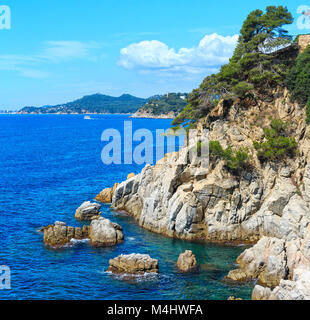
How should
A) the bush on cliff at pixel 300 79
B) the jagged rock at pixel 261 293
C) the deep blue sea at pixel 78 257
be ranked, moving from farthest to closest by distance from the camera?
the bush on cliff at pixel 300 79
the deep blue sea at pixel 78 257
the jagged rock at pixel 261 293

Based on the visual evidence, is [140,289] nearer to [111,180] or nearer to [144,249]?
[144,249]

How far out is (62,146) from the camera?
137 metres

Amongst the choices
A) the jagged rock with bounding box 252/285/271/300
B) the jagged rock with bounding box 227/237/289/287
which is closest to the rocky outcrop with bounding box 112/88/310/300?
the jagged rock with bounding box 227/237/289/287

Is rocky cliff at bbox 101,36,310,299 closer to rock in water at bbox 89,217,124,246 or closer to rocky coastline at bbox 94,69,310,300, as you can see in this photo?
rocky coastline at bbox 94,69,310,300

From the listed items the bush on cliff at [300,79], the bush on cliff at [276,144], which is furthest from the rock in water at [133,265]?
the bush on cliff at [300,79]

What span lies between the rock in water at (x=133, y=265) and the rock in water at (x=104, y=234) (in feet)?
24.5

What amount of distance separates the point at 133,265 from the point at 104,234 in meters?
9.65

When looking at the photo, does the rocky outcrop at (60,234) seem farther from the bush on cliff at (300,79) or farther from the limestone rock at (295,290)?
the bush on cliff at (300,79)

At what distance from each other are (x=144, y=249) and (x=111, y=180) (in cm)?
3666

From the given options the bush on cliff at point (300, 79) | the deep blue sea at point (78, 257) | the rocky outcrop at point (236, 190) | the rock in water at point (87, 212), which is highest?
the bush on cliff at point (300, 79)

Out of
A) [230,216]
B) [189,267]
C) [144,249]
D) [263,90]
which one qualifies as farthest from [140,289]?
[263,90]

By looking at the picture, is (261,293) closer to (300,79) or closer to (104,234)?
(104,234)

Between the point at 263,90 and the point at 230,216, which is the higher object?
the point at 263,90

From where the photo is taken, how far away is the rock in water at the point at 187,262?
3988 centimetres
